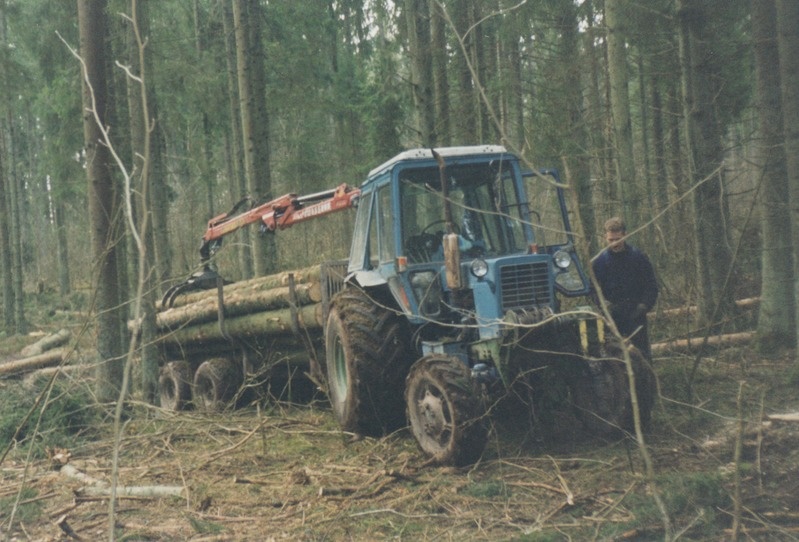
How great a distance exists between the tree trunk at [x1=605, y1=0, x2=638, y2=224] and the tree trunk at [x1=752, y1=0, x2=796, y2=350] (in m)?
2.39

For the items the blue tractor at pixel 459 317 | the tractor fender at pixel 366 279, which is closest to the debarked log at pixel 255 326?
the tractor fender at pixel 366 279

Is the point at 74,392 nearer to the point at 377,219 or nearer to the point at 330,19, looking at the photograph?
the point at 377,219

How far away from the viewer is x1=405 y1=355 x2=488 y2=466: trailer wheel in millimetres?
6266

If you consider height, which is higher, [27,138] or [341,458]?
[27,138]

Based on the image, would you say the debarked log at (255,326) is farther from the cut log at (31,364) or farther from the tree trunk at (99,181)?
the cut log at (31,364)

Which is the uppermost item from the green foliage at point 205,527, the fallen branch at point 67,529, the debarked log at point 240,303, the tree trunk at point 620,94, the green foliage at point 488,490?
the tree trunk at point 620,94

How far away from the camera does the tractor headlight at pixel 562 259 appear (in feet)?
23.6

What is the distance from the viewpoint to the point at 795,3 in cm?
848

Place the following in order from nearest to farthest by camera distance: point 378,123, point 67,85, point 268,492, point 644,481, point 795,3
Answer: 1. point 644,481
2. point 268,492
3. point 795,3
4. point 67,85
5. point 378,123

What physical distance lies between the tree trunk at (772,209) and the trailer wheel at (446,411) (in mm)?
4817

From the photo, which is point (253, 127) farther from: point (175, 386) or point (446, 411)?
point (446, 411)

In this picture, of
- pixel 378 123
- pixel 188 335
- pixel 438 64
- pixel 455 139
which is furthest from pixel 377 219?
pixel 378 123

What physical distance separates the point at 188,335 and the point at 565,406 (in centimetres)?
690

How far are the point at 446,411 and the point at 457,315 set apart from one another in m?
1.00
